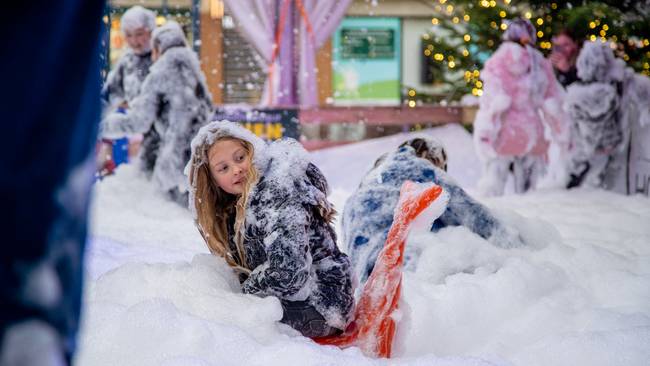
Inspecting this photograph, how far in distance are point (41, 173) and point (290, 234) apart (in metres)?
1.51

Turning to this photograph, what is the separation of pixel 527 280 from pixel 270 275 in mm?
1482

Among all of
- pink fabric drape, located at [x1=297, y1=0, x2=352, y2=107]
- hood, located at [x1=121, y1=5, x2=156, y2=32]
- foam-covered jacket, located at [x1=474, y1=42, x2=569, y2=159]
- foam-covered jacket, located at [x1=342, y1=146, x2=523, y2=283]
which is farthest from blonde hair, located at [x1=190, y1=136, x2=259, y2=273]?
pink fabric drape, located at [x1=297, y1=0, x2=352, y2=107]

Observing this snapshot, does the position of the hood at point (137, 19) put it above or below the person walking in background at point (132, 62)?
above

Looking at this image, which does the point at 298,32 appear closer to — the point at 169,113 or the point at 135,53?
the point at 135,53

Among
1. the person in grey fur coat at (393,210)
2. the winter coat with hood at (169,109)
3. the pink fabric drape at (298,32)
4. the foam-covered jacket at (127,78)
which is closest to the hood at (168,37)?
the winter coat with hood at (169,109)

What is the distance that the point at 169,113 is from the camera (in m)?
6.26

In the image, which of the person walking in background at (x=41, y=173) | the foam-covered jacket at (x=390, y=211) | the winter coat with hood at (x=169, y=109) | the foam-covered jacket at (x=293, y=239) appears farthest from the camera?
the winter coat with hood at (x=169, y=109)

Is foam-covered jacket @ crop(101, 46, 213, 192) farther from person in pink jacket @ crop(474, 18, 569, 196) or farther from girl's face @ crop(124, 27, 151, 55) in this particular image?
person in pink jacket @ crop(474, 18, 569, 196)

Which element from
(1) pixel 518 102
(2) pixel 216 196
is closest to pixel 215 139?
(2) pixel 216 196

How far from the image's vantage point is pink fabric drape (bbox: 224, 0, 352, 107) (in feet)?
33.3

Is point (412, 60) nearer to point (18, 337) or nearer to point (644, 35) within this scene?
point (644, 35)

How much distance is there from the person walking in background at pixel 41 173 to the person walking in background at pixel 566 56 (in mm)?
7643

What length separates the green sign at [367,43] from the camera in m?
15.6

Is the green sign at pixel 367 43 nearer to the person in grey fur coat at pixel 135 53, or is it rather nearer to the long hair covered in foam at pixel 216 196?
the person in grey fur coat at pixel 135 53
